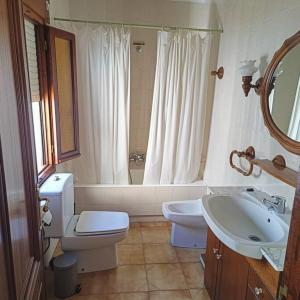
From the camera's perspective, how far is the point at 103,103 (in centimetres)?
286

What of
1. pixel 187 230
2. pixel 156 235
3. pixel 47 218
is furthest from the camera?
pixel 156 235

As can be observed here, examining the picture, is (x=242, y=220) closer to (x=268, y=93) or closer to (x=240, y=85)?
(x=268, y=93)

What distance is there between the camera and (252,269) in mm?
1420

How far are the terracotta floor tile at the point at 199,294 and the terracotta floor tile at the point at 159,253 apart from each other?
387 mm

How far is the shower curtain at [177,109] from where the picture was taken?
2855mm

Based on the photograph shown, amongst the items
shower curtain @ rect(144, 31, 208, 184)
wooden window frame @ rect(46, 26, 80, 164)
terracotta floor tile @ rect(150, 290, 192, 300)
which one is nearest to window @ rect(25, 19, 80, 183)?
wooden window frame @ rect(46, 26, 80, 164)

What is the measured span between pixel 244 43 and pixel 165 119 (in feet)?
3.56

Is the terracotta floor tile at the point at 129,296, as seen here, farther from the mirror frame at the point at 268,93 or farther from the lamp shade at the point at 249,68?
the lamp shade at the point at 249,68

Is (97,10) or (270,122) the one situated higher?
(97,10)

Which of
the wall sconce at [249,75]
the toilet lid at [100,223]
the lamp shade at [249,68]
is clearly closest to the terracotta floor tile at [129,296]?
the toilet lid at [100,223]

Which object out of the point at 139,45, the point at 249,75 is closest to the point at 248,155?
the point at 249,75

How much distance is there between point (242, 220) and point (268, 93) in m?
0.95

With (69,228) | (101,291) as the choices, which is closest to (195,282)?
(101,291)

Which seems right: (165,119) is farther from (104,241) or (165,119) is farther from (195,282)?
Result: (195,282)
